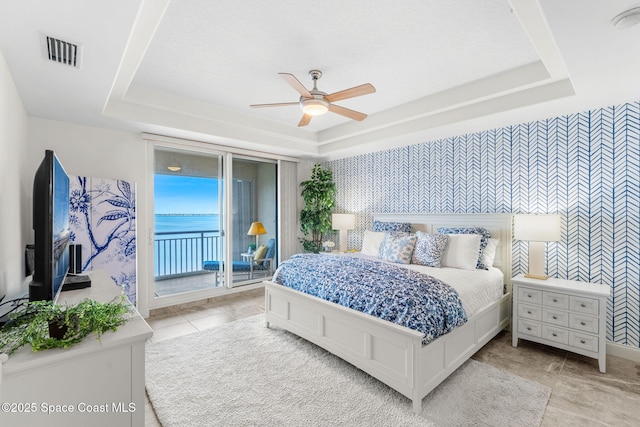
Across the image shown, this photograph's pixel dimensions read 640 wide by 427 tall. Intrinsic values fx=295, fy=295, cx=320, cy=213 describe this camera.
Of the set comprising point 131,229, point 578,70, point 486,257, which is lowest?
point 486,257

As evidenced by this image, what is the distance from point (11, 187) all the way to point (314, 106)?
2.48 m

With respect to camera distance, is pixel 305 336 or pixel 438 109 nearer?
pixel 305 336

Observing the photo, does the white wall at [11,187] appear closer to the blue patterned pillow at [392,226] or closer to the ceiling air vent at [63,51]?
the ceiling air vent at [63,51]

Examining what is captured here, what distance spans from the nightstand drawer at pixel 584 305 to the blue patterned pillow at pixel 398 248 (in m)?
1.55

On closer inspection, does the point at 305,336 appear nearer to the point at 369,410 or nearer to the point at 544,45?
the point at 369,410

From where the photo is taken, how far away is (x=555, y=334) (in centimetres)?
283

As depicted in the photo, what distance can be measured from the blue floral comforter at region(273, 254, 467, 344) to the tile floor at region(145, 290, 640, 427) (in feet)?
2.63

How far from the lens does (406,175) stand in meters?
4.64

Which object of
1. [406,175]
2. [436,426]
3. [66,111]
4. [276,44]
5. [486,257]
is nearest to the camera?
[436,426]

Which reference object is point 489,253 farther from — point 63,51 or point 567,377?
point 63,51

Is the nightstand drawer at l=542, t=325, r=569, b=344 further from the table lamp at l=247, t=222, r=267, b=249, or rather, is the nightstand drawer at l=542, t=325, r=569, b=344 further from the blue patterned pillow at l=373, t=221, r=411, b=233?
the table lamp at l=247, t=222, r=267, b=249

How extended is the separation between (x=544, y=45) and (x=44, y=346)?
3281 mm

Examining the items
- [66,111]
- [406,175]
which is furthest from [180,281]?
[406,175]

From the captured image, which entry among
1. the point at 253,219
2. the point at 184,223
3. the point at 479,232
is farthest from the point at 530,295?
the point at 184,223
